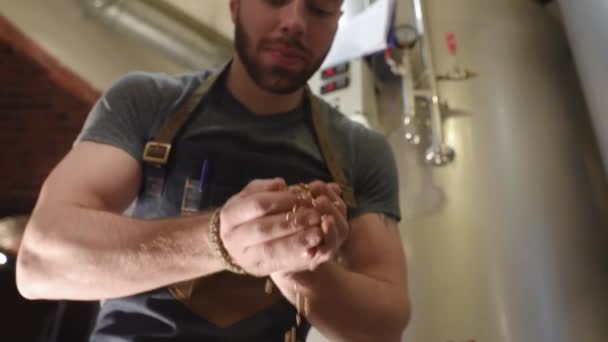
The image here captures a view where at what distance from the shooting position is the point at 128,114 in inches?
25.3

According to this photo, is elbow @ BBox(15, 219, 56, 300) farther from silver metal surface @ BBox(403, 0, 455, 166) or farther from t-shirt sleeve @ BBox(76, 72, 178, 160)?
silver metal surface @ BBox(403, 0, 455, 166)

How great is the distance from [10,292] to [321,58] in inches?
92.8

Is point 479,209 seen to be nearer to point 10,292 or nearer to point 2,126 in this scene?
point 2,126

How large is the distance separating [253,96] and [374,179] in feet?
0.75

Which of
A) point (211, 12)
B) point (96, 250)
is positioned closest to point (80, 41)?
point (211, 12)

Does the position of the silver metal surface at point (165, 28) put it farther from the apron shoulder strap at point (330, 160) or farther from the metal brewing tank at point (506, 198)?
the apron shoulder strap at point (330, 160)

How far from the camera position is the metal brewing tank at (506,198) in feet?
3.01

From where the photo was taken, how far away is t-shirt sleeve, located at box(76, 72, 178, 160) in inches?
23.7

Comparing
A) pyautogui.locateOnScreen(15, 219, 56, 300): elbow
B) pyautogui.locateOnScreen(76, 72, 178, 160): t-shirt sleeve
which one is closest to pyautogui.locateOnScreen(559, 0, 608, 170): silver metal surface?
pyautogui.locateOnScreen(76, 72, 178, 160): t-shirt sleeve

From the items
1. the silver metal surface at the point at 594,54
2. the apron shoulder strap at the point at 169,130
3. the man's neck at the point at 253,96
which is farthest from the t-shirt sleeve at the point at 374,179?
the silver metal surface at the point at 594,54

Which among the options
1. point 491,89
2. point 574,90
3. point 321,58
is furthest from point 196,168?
point 574,90

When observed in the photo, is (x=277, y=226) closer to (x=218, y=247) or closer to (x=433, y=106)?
(x=218, y=247)

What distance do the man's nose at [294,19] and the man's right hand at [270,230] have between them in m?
0.36

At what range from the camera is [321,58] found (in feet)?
2.47
